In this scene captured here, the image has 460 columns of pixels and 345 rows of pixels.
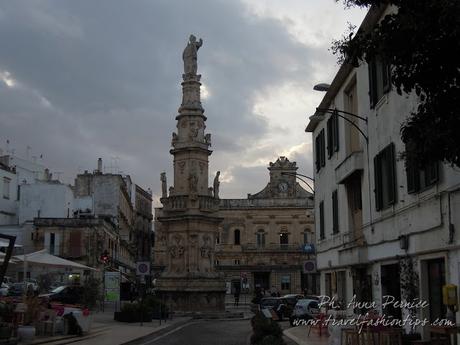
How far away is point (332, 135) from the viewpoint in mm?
25641

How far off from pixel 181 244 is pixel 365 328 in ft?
77.3

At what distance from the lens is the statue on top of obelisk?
129 ft

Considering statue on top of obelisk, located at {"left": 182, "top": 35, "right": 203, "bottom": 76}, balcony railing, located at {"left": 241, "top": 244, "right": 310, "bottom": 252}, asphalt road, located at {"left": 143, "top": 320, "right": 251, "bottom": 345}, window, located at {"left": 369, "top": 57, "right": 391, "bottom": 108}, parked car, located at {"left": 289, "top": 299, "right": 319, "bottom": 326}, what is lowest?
asphalt road, located at {"left": 143, "top": 320, "right": 251, "bottom": 345}

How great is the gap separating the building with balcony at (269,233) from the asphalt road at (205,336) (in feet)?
195

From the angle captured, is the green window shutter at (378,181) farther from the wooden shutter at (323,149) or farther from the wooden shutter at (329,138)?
the wooden shutter at (323,149)

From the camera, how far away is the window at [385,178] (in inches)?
683

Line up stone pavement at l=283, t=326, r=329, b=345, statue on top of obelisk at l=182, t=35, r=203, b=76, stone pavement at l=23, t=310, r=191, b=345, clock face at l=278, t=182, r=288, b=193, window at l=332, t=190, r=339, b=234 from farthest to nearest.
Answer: clock face at l=278, t=182, r=288, b=193, statue on top of obelisk at l=182, t=35, r=203, b=76, window at l=332, t=190, r=339, b=234, stone pavement at l=23, t=310, r=191, b=345, stone pavement at l=283, t=326, r=329, b=345

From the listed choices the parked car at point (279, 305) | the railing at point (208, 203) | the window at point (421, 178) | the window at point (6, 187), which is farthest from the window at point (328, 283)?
the window at point (6, 187)

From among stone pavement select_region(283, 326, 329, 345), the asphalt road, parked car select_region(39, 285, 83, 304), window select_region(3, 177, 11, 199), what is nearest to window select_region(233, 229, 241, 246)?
window select_region(3, 177, 11, 199)

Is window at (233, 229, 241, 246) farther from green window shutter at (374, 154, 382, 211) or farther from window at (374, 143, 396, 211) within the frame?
green window shutter at (374, 154, 382, 211)

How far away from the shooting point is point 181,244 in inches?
1471

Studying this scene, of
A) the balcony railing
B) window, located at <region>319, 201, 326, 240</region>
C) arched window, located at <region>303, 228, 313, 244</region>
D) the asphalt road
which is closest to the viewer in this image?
the asphalt road

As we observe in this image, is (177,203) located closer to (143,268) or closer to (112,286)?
(112,286)

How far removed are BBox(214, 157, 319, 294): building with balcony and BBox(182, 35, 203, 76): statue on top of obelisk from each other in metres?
51.6
